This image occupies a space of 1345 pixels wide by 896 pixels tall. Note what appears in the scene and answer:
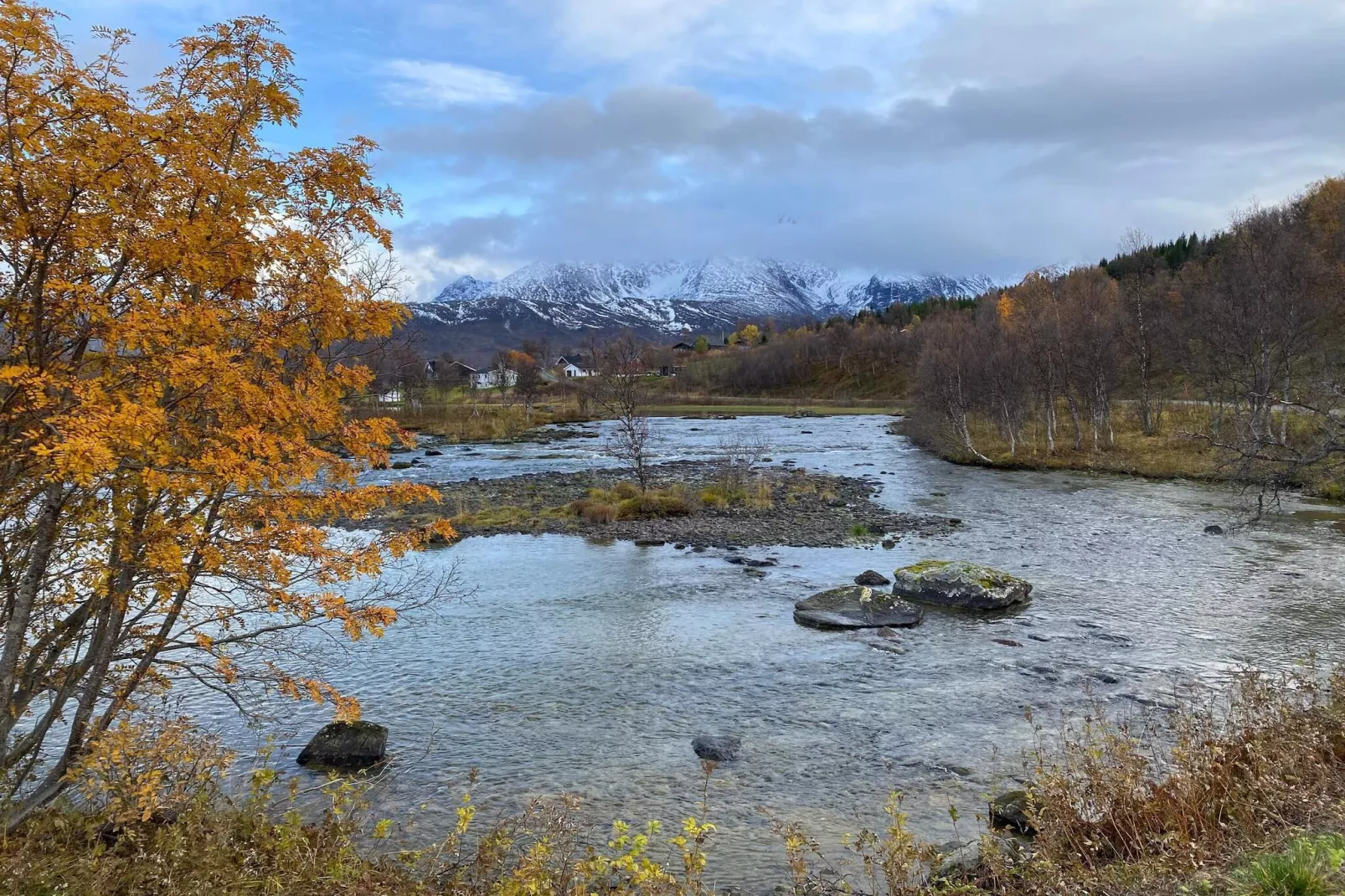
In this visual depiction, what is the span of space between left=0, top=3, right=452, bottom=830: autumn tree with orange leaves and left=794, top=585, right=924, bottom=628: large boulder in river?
1130 centimetres

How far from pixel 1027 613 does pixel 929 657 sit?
416 centimetres

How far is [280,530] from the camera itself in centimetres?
747

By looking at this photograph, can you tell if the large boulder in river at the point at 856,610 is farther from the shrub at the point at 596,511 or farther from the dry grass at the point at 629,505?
the dry grass at the point at 629,505

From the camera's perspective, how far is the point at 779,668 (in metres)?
14.8

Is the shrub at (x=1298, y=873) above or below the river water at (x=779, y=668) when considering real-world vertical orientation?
above

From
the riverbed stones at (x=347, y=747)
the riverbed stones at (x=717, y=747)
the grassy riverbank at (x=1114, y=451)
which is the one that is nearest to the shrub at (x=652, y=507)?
the riverbed stones at (x=717, y=747)

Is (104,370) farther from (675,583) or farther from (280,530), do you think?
(675,583)

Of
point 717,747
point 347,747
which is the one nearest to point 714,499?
point 717,747

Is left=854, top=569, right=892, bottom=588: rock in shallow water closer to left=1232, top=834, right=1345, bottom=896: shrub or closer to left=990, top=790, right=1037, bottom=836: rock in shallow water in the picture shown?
left=990, top=790, right=1037, bottom=836: rock in shallow water

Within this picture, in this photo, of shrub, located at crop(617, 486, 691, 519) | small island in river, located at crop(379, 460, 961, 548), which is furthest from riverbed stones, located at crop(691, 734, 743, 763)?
shrub, located at crop(617, 486, 691, 519)

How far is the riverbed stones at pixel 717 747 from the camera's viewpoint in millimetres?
11156

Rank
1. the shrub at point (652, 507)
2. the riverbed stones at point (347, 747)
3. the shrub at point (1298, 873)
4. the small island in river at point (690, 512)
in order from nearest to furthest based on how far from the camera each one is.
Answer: the shrub at point (1298, 873)
the riverbed stones at point (347, 747)
the small island in river at point (690, 512)
the shrub at point (652, 507)

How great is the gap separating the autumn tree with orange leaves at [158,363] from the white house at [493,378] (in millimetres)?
118303

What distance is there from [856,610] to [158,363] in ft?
49.9
